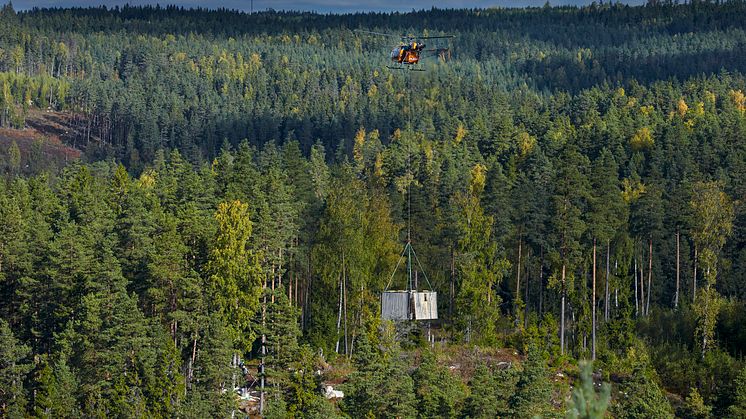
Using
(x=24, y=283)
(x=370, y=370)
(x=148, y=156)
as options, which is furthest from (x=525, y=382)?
(x=148, y=156)

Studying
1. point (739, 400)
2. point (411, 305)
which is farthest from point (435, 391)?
point (739, 400)

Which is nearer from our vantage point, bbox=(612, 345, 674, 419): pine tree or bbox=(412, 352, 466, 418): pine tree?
bbox=(612, 345, 674, 419): pine tree

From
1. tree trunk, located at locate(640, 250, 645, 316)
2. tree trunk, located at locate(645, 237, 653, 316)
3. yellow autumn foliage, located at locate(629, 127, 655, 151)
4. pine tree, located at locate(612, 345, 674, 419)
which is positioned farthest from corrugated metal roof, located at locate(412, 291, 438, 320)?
yellow autumn foliage, located at locate(629, 127, 655, 151)

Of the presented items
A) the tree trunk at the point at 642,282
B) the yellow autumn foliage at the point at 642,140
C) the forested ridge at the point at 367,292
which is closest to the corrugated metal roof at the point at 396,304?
the forested ridge at the point at 367,292

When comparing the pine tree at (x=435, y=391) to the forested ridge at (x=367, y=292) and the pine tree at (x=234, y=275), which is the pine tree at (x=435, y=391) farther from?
the pine tree at (x=234, y=275)

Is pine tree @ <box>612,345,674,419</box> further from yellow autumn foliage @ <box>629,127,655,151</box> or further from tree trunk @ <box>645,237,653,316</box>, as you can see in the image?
yellow autumn foliage @ <box>629,127,655,151</box>

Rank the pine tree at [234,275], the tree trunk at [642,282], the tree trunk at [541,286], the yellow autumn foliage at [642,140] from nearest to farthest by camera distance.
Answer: the pine tree at [234,275] < the tree trunk at [541,286] < the tree trunk at [642,282] < the yellow autumn foliage at [642,140]

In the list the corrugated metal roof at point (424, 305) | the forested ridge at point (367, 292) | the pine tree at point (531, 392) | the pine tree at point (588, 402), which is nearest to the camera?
the pine tree at point (588, 402)

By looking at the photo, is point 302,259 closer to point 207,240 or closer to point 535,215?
point 207,240

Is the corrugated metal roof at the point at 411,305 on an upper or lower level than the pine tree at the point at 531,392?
upper

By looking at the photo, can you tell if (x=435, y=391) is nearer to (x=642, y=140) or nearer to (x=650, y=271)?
(x=650, y=271)

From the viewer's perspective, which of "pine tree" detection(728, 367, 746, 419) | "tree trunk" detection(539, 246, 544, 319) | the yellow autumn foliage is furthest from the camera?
the yellow autumn foliage

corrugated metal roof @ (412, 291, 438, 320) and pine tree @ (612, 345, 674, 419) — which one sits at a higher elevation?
corrugated metal roof @ (412, 291, 438, 320)
